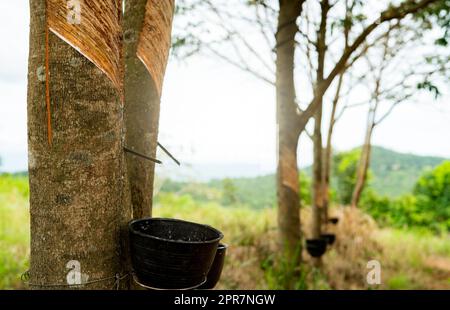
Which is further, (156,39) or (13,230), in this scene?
(13,230)

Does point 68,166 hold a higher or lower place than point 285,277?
higher

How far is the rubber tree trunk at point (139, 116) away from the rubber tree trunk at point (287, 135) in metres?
2.52

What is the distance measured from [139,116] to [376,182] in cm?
1966

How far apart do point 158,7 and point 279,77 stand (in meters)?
2.60

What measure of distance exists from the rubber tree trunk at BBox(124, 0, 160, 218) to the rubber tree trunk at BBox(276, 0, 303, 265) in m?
2.52

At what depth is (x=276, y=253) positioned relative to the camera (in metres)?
4.62

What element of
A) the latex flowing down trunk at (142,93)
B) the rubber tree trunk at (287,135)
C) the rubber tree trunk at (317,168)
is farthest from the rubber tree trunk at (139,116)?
the rubber tree trunk at (317,168)

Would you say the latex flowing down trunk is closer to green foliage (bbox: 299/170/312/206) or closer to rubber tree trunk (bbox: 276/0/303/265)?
rubber tree trunk (bbox: 276/0/303/265)

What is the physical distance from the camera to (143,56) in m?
1.85

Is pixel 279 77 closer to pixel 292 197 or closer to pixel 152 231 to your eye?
pixel 292 197

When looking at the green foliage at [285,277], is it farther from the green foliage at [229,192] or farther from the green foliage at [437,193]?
the green foliage at [437,193]

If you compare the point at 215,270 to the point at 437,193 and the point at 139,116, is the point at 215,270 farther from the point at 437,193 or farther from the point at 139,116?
the point at 437,193

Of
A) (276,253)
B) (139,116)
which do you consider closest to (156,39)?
(139,116)

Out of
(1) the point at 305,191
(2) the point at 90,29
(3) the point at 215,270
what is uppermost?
(2) the point at 90,29
